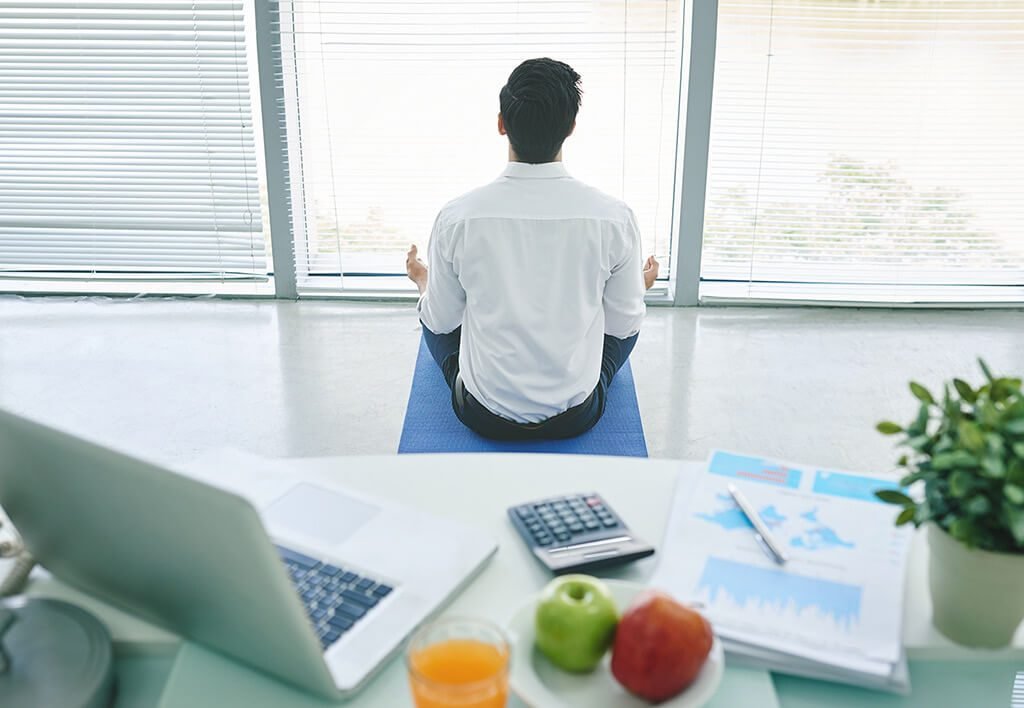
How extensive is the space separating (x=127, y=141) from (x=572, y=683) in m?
3.48

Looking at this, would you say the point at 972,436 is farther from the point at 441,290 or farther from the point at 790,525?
the point at 441,290

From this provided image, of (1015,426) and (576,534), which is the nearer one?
(1015,426)

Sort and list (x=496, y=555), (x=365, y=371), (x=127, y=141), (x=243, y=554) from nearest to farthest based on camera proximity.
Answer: (x=243, y=554), (x=496, y=555), (x=365, y=371), (x=127, y=141)

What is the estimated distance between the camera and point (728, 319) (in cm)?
385

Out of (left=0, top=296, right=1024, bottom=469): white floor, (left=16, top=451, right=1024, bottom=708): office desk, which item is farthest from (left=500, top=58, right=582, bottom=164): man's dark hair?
(left=0, top=296, right=1024, bottom=469): white floor

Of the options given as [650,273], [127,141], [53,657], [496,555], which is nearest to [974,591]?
[496,555]

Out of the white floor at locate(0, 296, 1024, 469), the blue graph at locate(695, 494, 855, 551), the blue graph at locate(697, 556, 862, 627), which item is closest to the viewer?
the blue graph at locate(697, 556, 862, 627)

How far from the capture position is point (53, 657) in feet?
3.10

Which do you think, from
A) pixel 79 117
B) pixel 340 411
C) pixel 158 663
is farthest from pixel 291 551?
pixel 79 117

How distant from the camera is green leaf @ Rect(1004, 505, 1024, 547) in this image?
0.89 metres

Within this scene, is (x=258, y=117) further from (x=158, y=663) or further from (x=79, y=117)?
(x=158, y=663)

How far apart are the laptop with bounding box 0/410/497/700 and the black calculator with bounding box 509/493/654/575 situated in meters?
0.06

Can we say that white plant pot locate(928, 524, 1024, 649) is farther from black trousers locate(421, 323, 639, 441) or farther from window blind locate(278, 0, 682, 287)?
window blind locate(278, 0, 682, 287)

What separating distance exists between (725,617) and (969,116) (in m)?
3.28
